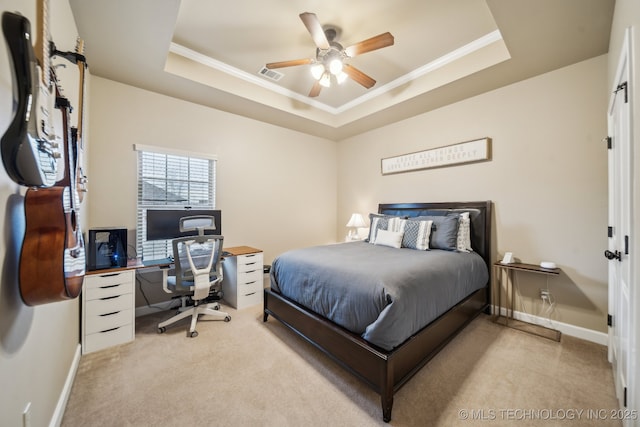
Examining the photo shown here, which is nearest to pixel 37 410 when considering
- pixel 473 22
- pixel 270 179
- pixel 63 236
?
pixel 63 236

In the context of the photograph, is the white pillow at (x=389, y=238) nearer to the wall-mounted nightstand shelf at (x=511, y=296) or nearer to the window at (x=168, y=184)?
the wall-mounted nightstand shelf at (x=511, y=296)

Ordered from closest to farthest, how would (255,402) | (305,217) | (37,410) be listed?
(37,410) < (255,402) < (305,217)

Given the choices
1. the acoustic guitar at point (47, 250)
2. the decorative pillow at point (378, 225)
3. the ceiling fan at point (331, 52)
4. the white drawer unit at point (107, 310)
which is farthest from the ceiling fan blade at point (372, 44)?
the white drawer unit at point (107, 310)

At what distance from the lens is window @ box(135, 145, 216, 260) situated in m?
3.03

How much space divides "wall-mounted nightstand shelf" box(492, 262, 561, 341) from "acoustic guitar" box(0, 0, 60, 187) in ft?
11.9

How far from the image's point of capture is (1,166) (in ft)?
2.95

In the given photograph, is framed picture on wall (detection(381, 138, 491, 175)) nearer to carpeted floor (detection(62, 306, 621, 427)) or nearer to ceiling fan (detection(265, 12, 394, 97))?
ceiling fan (detection(265, 12, 394, 97))

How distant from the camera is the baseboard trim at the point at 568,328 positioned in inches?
93.7

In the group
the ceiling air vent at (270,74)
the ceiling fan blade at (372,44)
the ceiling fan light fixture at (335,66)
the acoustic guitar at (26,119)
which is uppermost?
the ceiling air vent at (270,74)

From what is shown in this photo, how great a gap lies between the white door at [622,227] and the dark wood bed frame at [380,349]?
0.98m

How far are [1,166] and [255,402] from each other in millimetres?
1776

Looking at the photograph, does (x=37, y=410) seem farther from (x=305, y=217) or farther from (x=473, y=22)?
(x=473, y=22)

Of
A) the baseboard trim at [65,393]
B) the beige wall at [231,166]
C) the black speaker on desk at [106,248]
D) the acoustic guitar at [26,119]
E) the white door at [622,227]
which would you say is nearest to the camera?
the acoustic guitar at [26,119]

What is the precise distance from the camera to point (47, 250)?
102cm
